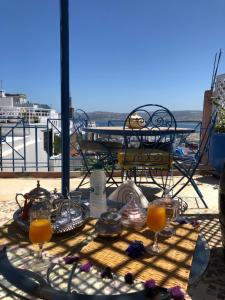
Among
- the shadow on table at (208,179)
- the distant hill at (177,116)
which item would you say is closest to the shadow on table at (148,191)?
the shadow on table at (208,179)

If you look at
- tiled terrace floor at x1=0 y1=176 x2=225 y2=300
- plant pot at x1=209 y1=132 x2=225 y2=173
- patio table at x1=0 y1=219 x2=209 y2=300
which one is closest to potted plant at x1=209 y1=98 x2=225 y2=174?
plant pot at x1=209 y1=132 x2=225 y2=173

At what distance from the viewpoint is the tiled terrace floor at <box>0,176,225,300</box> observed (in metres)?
1.61

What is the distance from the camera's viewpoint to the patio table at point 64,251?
0.93 m

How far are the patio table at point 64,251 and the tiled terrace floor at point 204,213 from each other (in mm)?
158

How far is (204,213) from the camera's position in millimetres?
2777

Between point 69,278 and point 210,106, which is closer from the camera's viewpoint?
point 69,278

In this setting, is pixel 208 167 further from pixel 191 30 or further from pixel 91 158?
pixel 191 30

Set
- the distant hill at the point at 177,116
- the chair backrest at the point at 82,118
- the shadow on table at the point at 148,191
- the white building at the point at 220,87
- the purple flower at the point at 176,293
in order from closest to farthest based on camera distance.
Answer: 1. the purple flower at the point at 176,293
2. the shadow on table at the point at 148,191
3. the chair backrest at the point at 82,118
4. the white building at the point at 220,87
5. the distant hill at the point at 177,116

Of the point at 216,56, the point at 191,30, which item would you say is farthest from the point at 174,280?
the point at 191,30

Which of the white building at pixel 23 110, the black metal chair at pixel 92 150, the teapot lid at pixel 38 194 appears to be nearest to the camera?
the teapot lid at pixel 38 194

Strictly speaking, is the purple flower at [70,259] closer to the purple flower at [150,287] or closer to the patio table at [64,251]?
the patio table at [64,251]

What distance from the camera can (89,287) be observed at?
2.99 feet

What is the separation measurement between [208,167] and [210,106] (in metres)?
1.46

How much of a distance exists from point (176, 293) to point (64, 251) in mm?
437
